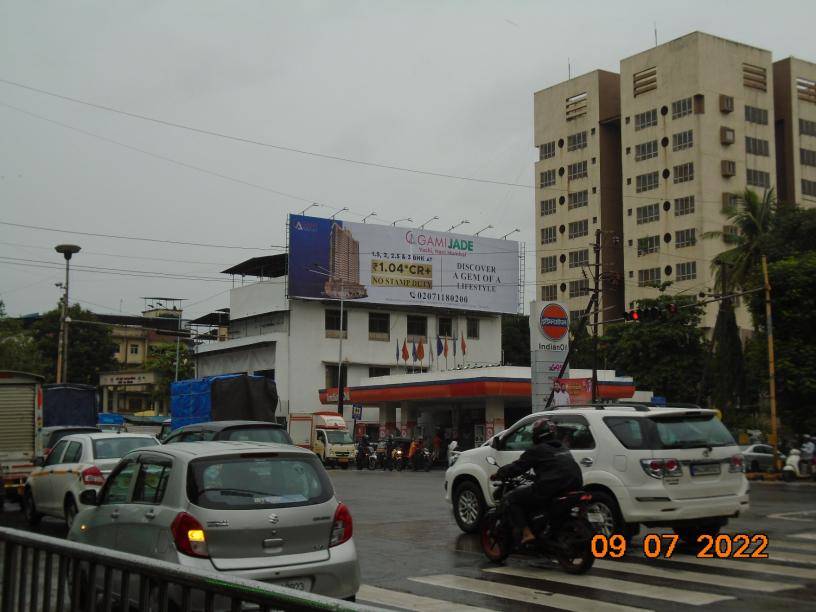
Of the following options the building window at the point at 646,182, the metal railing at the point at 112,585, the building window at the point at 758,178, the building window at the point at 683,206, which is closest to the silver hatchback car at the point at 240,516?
the metal railing at the point at 112,585

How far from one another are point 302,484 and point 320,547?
550 mm

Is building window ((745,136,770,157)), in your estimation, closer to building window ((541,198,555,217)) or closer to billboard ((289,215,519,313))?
building window ((541,198,555,217))

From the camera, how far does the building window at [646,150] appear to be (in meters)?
79.8

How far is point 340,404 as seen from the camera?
53.6m

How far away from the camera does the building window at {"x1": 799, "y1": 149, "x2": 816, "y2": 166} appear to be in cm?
8394

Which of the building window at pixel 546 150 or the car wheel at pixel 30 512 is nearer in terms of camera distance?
the car wheel at pixel 30 512

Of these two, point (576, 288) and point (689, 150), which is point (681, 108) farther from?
point (576, 288)

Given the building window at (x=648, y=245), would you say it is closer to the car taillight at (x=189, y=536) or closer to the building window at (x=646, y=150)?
the building window at (x=646, y=150)

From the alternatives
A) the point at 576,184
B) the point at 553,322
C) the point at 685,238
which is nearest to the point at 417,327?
the point at 685,238

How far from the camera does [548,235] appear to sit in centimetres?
9075

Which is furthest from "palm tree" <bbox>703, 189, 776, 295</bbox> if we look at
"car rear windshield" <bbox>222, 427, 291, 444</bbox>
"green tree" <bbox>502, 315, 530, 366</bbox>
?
"car rear windshield" <bbox>222, 427, 291, 444</bbox>

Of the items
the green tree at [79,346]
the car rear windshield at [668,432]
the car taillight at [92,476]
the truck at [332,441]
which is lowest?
the truck at [332,441]

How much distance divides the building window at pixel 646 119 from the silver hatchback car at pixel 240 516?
77995 mm

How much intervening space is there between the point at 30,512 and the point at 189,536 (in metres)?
10.5
